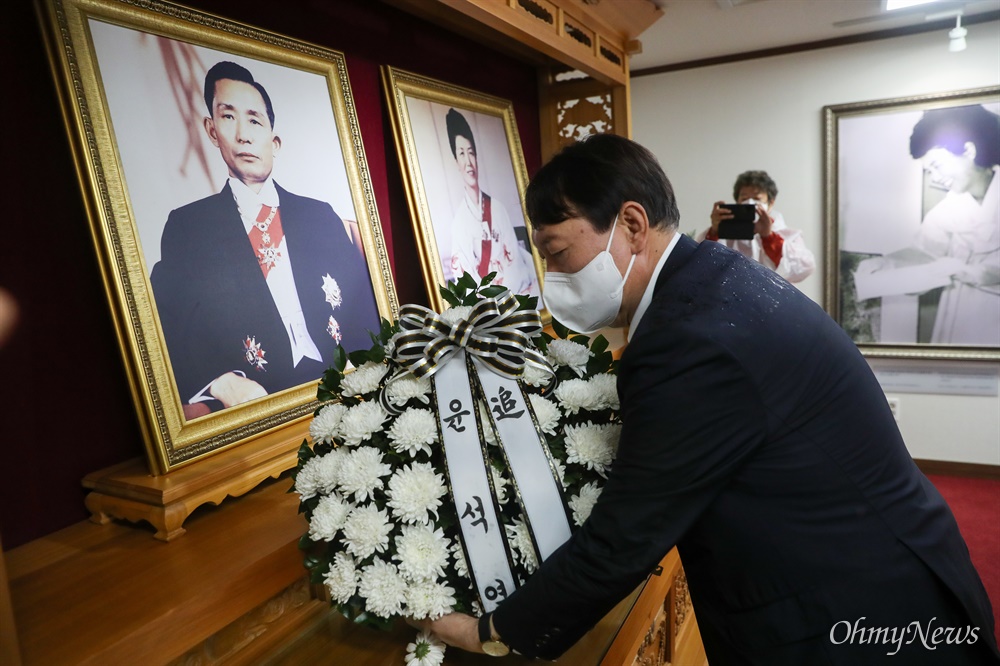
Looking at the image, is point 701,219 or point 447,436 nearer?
point 447,436

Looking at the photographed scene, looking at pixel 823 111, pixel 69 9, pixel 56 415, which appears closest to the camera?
pixel 69 9

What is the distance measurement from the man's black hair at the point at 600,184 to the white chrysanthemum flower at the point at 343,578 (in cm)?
60

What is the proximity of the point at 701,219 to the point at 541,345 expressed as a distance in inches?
139

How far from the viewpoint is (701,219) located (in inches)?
169

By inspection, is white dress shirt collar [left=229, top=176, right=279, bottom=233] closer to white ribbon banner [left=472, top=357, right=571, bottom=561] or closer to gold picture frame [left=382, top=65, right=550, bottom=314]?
gold picture frame [left=382, top=65, right=550, bottom=314]

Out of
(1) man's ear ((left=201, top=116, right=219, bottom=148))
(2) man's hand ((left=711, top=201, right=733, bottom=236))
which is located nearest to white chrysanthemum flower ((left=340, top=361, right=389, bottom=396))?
(1) man's ear ((left=201, top=116, right=219, bottom=148))

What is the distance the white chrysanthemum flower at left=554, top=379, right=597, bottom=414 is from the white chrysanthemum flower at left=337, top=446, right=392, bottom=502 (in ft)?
0.91

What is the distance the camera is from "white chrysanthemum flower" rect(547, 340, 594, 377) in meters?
1.05

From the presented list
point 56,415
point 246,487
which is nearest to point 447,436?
point 246,487

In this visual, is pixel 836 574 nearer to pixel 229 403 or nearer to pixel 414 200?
pixel 229 403

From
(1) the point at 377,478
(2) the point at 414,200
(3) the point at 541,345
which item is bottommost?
(1) the point at 377,478

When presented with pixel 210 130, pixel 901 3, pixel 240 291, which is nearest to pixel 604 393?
pixel 240 291

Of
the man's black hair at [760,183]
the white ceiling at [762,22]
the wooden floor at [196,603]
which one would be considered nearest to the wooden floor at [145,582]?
the wooden floor at [196,603]

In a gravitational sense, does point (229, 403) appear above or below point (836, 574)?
above
